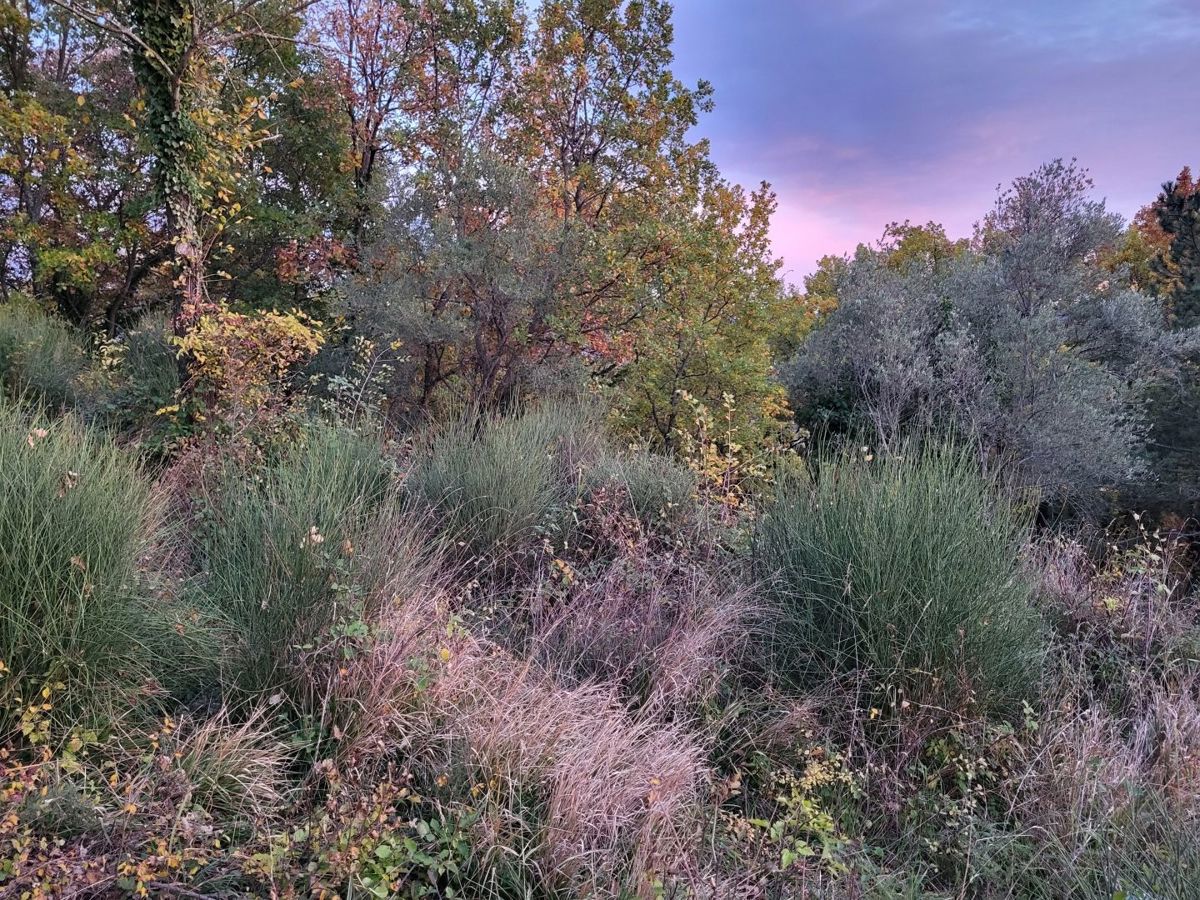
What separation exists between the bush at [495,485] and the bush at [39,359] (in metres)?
4.99

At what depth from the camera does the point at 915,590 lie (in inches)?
123

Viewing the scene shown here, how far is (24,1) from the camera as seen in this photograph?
1302cm

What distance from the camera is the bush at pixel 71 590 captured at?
7.00 ft

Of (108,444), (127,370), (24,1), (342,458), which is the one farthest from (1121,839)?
(24,1)

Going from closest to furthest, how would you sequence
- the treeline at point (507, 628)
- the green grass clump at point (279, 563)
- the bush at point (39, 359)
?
the treeline at point (507, 628)
the green grass clump at point (279, 563)
the bush at point (39, 359)

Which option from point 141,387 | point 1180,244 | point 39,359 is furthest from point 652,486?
point 1180,244

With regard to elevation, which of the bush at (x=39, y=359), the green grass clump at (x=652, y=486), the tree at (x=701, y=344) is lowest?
the bush at (x=39, y=359)

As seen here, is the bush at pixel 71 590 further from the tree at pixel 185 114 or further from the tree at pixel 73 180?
the tree at pixel 73 180

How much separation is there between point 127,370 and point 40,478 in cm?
574

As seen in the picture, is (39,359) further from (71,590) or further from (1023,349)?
(1023,349)

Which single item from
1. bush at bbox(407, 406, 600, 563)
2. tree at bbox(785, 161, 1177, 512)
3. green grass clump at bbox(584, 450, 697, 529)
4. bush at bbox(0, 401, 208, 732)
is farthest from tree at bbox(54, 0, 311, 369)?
tree at bbox(785, 161, 1177, 512)

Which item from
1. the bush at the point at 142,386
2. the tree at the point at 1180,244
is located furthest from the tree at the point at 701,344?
the tree at the point at 1180,244

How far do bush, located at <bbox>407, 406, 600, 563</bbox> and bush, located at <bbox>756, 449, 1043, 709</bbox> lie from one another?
162 cm

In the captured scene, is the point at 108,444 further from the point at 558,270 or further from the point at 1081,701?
the point at 558,270
